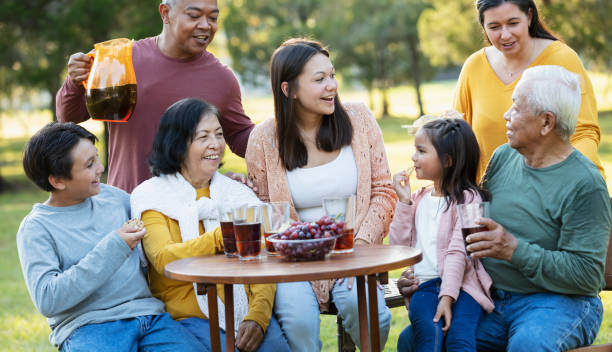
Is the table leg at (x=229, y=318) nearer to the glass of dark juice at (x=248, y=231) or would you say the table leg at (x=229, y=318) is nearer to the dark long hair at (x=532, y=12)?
the glass of dark juice at (x=248, y=231)

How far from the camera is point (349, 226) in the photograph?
306cm

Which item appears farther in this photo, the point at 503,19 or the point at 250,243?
the point at 503,19

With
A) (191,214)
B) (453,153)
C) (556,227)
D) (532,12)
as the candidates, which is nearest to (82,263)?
(191,214)

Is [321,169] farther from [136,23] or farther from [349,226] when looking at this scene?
[136,23]

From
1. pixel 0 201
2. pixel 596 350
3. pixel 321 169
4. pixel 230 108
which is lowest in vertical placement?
pixel 0 201

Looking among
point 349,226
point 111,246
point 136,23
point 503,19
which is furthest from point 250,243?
point 136,23

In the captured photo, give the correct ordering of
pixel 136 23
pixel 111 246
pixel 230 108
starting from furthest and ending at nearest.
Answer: pixel 136 23 < pixel 230 108 < pixel 111 246

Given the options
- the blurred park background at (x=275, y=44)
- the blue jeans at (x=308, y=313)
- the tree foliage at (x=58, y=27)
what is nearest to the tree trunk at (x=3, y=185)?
the blurred park background at (x=275, y=44)

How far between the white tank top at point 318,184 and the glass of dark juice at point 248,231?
876 mm

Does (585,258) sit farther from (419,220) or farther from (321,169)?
(321,169)

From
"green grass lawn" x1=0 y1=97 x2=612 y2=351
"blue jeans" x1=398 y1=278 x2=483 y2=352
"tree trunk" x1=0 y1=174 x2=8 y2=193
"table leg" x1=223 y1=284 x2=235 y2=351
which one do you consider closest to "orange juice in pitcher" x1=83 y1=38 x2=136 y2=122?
"table leg" x1=223 y1=284 x2=235 y2=351

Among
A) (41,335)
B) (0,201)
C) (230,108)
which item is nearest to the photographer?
(230,108)

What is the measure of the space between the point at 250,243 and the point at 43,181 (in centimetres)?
101

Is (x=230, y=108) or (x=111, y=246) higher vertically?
(x=230, y=108)
